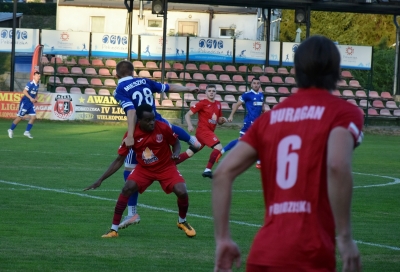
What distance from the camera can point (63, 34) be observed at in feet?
124

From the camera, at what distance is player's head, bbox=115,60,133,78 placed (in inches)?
385

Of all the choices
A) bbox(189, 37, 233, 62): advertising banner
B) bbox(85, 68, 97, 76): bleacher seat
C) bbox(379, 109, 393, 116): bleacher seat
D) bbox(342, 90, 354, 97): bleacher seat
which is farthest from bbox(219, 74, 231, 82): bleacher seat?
bbox(379, 109, 393, 116): bleacher seat

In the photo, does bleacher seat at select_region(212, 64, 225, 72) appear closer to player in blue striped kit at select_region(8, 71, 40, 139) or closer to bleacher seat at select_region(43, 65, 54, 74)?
bleacher seat at select_region(43, 65, 54, 74)

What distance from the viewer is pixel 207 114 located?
17391 mm

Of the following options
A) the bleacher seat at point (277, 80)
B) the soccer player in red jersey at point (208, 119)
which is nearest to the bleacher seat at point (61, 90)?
the bleacher seat at point (277, 80)

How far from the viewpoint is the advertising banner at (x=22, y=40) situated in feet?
121

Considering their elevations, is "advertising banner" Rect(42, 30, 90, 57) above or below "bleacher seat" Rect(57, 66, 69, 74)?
above

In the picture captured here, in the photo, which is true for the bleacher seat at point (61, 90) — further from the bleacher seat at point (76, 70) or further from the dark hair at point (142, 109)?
the dark hair at point (142, 109)

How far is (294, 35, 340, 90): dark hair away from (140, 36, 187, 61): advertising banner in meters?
35.2

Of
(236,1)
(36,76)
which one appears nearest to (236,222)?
(36,76)

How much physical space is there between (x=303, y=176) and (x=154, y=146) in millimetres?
6040

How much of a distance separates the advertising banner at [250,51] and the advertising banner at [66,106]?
8.89 m

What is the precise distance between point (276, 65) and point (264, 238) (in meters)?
36.9

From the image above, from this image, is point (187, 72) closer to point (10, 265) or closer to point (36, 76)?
point (36, 76)
